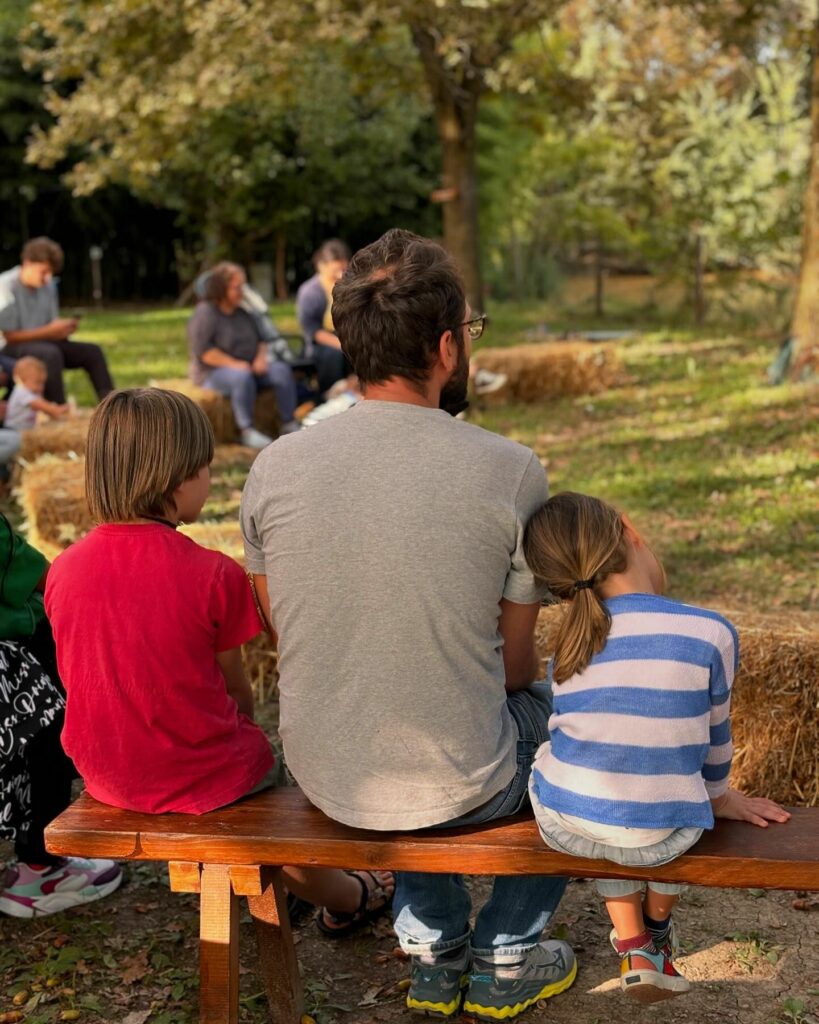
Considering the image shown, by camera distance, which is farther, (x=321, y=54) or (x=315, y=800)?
(x=321, y=54)

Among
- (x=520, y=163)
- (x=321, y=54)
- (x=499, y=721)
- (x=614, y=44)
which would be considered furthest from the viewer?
(x=520, y=163)

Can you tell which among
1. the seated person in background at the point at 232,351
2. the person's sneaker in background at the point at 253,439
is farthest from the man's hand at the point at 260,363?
the person's sneaker in background at the point at 253,439

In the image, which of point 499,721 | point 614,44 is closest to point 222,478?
point 499,721

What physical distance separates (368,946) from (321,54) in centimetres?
1436

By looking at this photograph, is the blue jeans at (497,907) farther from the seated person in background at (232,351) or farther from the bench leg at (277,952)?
the seated person in background at (232,351)

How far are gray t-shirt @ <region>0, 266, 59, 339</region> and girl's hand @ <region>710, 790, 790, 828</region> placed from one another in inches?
287

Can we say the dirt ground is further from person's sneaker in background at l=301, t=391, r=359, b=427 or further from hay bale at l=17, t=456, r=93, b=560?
person's sneaker in background at l=301, t=391, r=359, b=427

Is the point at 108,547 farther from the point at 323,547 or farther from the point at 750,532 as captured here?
the point at 750,532

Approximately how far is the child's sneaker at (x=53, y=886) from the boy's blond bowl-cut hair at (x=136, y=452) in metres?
1.28

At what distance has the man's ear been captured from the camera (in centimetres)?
251

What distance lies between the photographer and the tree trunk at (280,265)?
29.1m

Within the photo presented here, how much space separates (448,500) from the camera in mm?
2406

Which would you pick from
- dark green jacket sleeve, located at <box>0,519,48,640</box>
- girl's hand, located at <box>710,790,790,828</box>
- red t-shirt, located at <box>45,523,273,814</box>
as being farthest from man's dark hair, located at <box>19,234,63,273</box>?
girl's hand, located at <box>710,790,790,828</box>

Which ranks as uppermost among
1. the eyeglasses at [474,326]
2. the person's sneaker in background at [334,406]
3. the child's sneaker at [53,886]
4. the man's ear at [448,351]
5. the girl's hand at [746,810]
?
the eyeglasses at [474,326]
